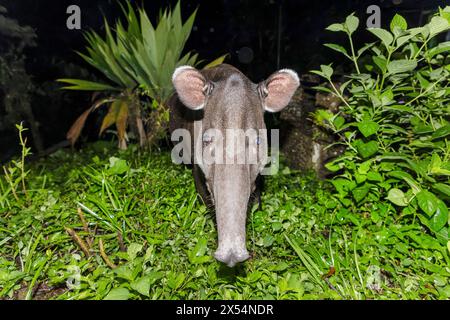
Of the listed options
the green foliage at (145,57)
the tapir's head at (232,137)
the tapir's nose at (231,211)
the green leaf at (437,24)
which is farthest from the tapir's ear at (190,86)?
the green foliage at (145,57)

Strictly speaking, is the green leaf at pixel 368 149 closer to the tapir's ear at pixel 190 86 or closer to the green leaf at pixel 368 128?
the green leaf at pixel 368 128

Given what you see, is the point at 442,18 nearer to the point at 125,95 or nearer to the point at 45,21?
the point at 125,95

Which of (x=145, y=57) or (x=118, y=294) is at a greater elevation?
(x=145, y=57)

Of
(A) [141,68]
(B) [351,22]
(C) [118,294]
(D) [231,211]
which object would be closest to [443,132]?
(B) [351,22]

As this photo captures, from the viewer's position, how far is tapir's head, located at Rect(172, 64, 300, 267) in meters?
1.79

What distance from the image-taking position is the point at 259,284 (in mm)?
2123

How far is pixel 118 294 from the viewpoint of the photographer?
71.9 inches

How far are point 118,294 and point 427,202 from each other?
6.26ft

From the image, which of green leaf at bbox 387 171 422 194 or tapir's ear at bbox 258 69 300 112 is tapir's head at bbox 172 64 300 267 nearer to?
tapir's ear at bbox 258 69 300 112

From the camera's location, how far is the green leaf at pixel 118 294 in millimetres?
1821

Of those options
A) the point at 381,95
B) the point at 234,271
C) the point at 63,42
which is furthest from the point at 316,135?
the point at 63,42

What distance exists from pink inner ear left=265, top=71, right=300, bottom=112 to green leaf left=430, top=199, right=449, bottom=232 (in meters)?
1.21

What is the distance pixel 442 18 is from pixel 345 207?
1551mm

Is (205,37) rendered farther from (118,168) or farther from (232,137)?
(232,137)
